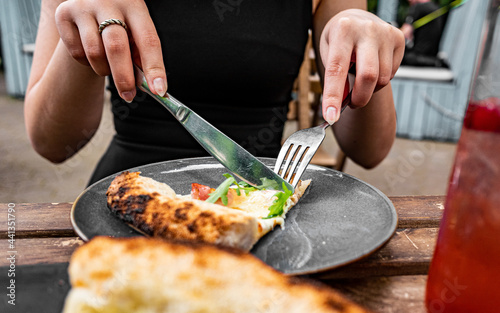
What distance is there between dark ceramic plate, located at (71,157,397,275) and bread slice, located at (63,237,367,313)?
0.36 feet

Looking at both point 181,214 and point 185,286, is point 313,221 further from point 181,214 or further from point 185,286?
point 185,286

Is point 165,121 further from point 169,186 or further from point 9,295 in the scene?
point 9,295

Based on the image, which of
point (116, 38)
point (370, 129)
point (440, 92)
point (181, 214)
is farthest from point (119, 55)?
point (440, 92)

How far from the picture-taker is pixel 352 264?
0.60m

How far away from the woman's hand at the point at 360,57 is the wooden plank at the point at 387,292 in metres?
0.35

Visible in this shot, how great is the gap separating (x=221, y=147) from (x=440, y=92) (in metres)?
4.51

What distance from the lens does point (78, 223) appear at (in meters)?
0.58

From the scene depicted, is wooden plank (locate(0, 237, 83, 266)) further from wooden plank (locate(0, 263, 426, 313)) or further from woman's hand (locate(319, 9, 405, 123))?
woman's hand (locate(319, 9, 405, 123))

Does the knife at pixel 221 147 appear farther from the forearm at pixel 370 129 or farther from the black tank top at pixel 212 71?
the forearm at pixel 370 129

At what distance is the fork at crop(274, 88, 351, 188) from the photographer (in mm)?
821

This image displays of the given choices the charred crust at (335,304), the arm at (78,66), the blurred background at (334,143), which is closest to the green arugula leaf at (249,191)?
the arm at (78,66)

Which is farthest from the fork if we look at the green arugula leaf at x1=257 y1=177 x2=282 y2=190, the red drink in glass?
the red drink in glass

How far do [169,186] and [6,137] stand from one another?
402cm

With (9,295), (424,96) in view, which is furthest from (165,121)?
(424,96)
